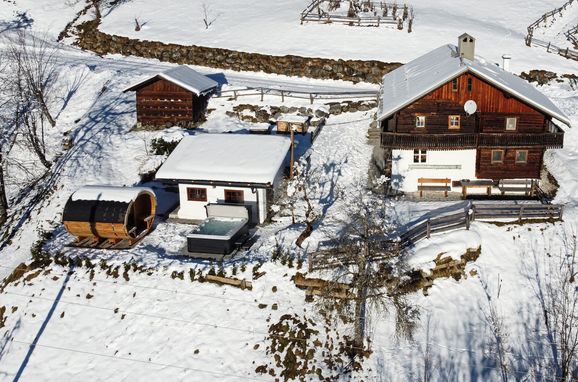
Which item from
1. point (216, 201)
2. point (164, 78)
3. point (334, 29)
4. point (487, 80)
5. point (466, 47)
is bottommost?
point (216, 201)

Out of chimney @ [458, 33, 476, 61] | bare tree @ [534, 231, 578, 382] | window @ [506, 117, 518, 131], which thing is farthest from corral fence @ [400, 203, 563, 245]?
chimney @ [458, 33, 476, 61]

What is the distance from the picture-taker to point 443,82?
3228cm

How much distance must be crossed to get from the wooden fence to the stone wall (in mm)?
7375

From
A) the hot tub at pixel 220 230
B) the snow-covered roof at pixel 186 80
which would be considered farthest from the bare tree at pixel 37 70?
the hot tub at pixel 220 230

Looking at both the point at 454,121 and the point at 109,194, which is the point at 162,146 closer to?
the point at 109,194

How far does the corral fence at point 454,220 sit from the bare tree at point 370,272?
9 cm

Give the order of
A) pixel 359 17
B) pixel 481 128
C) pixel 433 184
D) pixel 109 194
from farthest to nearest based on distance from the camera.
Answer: pixel 359 17, pixel 433 184, pixel 481 128, pixel 109 194

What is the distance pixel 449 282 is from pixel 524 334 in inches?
139

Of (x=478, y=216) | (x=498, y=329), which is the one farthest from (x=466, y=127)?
(x=498, y=329)

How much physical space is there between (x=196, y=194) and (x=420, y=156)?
11910 millimetres

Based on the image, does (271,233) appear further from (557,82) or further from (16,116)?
(557,82)

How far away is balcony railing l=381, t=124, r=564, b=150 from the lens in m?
32.9

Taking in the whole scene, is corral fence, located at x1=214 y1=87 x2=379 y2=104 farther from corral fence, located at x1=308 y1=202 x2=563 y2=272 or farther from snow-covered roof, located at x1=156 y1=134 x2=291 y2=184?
corral fence, located at x1=308 y1=202 x2=563 y2=272

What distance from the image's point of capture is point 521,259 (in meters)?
28.4
